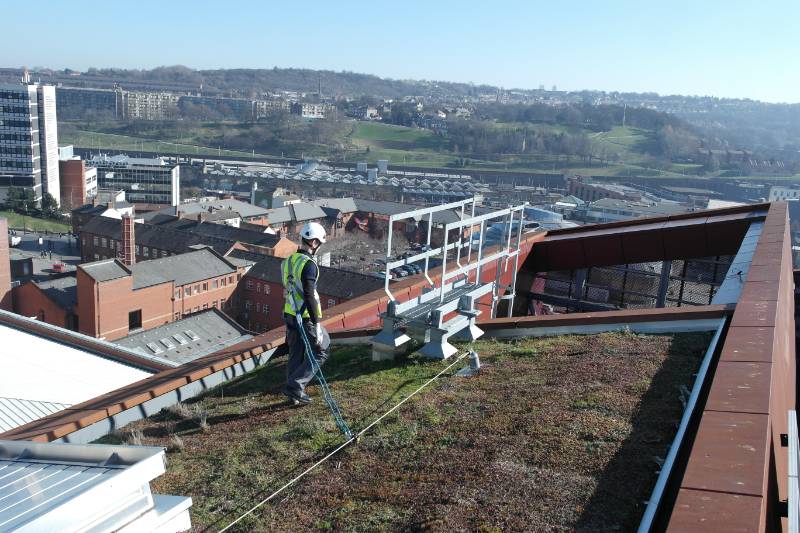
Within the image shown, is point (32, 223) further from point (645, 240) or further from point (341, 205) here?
point (645, 240)

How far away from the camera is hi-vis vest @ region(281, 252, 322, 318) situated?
165 inches

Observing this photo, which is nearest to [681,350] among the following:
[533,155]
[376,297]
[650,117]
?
[376,297]

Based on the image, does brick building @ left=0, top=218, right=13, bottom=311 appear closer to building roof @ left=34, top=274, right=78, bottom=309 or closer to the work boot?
building roof @ left=34, top=274, right=78, bottom=309

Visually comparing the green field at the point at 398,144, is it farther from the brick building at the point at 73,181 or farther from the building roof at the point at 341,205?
the brick building at the point at 73,181

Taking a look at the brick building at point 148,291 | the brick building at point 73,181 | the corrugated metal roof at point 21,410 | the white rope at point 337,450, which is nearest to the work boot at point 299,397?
the white rope at point 337,450

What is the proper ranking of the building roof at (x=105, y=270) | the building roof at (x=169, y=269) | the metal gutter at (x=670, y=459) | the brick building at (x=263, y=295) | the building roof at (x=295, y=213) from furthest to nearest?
the building roof at (x=295, y=213)
the brick building at (x=263, y=295)
the building roof at (x=169, y=269)
the building roof at (x=105, y=270)
the metal gutter at (x=670, y=459)

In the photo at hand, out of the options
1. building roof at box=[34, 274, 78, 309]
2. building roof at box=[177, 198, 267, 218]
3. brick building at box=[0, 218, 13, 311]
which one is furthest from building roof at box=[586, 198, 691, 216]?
brick building at box=[0, 218, 13, 311]

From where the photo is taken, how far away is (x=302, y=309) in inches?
170

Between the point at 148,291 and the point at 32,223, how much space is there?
2329 cm

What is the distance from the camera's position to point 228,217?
42.0 m

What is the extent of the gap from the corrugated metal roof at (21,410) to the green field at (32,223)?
129 feet

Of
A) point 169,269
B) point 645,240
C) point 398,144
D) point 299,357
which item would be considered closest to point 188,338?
point 169,269

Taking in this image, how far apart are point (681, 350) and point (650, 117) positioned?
136 metres

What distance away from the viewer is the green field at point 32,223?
42594mm
